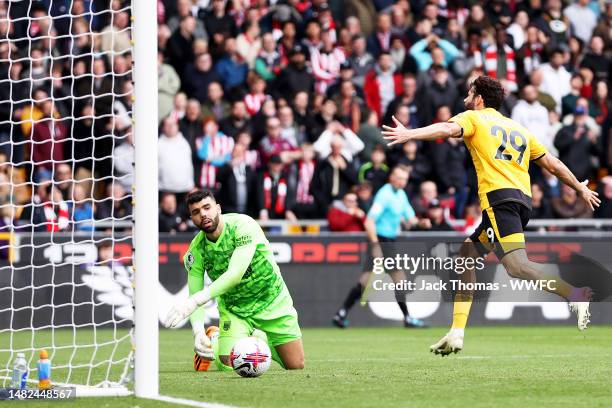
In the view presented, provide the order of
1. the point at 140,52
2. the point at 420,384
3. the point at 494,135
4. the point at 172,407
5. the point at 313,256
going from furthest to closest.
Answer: the point at 313,256 → the point at 494,135 → the point at 420,384 → the point at 140,52 → the point at 172,407

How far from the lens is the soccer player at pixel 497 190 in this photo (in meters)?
10.3

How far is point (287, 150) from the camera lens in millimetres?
19172

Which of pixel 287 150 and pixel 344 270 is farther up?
pixel 287 150

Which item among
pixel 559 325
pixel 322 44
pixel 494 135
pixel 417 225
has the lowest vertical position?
→ pixel 559 325

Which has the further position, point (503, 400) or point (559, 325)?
point (559, 325)

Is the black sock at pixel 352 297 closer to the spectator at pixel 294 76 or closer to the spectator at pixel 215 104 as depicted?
the spectator at pixel 215 104

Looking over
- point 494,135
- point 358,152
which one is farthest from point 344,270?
point 494,135

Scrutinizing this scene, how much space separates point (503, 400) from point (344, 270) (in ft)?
35.6

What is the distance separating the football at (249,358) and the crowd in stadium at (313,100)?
7241mm

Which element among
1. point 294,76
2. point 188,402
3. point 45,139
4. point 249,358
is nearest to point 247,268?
point 249,358

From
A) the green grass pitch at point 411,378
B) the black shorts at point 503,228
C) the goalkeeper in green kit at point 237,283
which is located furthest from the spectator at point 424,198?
the black shorts at point 503,228

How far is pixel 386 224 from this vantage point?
59.3 feet

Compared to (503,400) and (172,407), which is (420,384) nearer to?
(503,400)

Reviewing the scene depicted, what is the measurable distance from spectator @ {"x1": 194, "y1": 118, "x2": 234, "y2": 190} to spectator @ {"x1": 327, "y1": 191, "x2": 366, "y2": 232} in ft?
5.91
